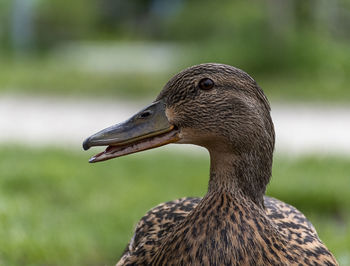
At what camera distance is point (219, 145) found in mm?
2129

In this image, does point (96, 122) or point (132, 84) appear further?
point (132, 84)

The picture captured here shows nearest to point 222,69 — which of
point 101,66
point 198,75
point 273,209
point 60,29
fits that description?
point 198,75

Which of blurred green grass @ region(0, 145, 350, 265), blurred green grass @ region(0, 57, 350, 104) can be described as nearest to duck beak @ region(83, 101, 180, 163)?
blurred green grass @ region(0, 145, 350, 265)

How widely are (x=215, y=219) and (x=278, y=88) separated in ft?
21.2

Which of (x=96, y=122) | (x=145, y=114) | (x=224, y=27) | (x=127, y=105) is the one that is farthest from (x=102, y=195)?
(x=224, y=27)

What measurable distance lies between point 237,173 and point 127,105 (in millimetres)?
5855

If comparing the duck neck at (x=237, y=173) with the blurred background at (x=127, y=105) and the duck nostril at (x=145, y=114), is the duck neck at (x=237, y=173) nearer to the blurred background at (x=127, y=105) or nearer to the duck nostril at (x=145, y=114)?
the duck nostril at (x=145, y=114)

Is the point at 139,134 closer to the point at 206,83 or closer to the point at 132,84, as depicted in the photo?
the point at 206,83

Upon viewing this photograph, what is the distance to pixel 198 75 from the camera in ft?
6.88

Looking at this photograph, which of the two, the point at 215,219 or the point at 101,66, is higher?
the point at 101,66

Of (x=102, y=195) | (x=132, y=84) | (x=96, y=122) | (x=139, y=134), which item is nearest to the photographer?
(x=139, y=134)

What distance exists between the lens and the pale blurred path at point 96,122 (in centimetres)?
597

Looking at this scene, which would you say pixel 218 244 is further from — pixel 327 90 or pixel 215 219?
pixel 327 90

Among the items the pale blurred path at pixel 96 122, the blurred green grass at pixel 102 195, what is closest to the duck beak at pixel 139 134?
the blurred green grass at pixel 102 195
